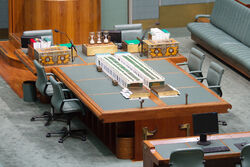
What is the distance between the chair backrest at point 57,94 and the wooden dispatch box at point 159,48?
85.5 inches

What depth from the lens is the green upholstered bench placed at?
1233cm

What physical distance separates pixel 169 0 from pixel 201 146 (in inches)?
306

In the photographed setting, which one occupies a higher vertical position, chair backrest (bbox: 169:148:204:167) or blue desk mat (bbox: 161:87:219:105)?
blue desk mat (bbox: 161:87:219:105)

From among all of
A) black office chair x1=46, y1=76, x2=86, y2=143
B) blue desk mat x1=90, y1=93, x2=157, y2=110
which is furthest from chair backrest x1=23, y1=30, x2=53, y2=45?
blue desk mat x1=90, y1=93, x2=157, y2=110

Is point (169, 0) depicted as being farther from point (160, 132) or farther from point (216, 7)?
point (160, 132)

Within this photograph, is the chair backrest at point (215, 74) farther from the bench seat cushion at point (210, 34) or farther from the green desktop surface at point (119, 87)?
the bench seat cushion at point (210, 34)

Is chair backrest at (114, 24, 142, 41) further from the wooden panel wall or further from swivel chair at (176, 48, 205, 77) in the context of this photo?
swivel chair at (176, 48, 205, 77)

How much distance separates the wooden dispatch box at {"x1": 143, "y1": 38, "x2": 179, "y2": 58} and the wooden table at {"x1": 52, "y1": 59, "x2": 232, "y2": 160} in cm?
132

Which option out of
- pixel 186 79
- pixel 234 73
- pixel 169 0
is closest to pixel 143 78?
pixel 186 79

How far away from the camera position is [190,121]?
29.8ft

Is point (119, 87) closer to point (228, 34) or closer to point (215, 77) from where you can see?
point (215, 77)

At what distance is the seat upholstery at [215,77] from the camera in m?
9.97

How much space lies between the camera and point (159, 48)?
1109 cm

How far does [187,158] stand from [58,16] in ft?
20.4
